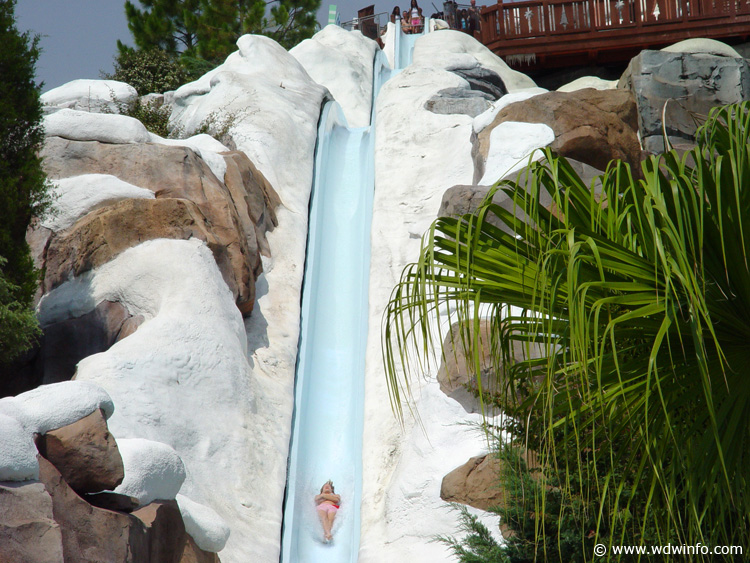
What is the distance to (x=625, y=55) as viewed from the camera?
65.9ft

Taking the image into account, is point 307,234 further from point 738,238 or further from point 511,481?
point 738,238

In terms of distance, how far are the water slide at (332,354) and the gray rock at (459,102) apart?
51.7 inches

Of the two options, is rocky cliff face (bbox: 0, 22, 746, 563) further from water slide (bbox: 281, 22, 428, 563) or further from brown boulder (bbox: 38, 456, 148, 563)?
water slide (bbox: 281, 22, 428, 563)

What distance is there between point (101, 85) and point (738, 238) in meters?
14.2

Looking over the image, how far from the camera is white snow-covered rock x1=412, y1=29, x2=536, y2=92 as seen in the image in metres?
18.6

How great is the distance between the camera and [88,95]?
1498cm

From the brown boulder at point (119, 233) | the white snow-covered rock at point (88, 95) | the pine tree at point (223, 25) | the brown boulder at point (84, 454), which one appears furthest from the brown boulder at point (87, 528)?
the pine tree at point (223, 25)

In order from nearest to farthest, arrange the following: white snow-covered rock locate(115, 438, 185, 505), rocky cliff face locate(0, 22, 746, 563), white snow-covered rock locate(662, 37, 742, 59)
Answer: rocky cliff face locate(0, 22, 746, 563)
white snow-covered rock locate(115, 438, 185, 505)
white snow-covered rock locate(662, 37, 742, 59)

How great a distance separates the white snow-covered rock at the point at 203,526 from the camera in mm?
5449

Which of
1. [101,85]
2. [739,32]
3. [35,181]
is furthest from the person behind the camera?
[739,32]

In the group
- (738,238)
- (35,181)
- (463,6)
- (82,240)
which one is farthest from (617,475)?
(463,6)

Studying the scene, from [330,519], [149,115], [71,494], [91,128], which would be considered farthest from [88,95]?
[71,494]

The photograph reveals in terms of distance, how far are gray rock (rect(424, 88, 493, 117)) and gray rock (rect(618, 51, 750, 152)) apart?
2586mm

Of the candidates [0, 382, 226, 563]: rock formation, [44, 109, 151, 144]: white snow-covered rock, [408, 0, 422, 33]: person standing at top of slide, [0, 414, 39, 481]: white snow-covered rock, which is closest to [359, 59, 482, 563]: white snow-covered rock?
[0, 382, 226, 563]: rock formation
